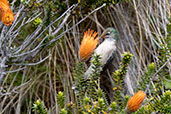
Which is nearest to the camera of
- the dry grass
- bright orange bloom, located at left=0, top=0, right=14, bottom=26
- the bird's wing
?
bright orange bloom, located at left=0, top=0, right=14, bottom=26

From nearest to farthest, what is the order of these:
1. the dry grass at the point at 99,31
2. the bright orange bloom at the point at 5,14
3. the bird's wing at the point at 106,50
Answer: the bright orange bloom at the point at 5,14
the bird's wing at the point at 106,50
the dry grass at the point at 99,31

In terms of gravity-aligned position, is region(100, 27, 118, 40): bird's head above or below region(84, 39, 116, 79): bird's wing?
above

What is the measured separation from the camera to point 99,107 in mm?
955

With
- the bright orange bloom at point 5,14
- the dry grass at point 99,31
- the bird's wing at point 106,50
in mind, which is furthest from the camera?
the dry grass at point 99,31

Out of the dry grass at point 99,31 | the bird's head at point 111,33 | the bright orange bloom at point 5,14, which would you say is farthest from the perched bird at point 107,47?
the bright orange bloom at point 5,14

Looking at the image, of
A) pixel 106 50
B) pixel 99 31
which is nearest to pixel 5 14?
pixel 106 50

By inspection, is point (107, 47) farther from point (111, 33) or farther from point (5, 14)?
point (5, 14)

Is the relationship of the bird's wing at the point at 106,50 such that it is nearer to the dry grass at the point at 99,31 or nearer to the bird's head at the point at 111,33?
the bird's head at the point at 111,33

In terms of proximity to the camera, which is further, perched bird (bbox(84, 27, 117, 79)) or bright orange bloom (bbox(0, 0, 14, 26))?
perched bird (bbox(84, 27, 117, 79))

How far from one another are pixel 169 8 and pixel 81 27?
72cm

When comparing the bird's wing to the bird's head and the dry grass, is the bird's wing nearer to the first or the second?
the bird's head

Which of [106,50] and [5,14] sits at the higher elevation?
[106,50]

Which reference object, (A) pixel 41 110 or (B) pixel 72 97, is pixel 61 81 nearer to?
(B) pixel 72 97

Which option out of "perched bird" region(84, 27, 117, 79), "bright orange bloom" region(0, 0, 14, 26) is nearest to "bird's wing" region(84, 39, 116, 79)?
"perched bird" region(84, 27, 117, 79)
